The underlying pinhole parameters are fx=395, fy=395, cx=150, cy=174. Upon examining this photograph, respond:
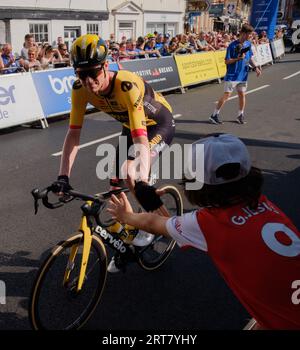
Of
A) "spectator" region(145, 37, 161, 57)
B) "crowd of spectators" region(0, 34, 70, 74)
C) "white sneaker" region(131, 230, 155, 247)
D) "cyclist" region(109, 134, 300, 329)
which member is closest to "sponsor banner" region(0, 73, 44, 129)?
"crowd of spectators" region(0, 34, 70, 74)

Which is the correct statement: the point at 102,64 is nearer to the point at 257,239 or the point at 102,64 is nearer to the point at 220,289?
the point at 257,239

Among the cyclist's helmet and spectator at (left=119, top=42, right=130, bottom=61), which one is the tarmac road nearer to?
the cyclist's helmet

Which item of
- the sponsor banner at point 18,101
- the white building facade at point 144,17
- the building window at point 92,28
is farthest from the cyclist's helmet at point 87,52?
the white building facade at point 144,17

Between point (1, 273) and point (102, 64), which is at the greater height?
point (102, 64)

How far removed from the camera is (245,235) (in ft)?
5.90

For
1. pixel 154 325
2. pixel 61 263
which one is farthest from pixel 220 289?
pixel 61 263

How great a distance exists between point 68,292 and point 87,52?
6.27 feet

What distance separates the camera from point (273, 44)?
27297mm

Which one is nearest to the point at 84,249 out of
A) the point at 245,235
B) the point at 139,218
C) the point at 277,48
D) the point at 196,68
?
the point at 139,218

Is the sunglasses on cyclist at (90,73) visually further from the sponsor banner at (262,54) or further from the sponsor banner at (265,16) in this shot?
the sponsor banner at (265,16)

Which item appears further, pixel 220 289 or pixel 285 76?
pixel 285 76

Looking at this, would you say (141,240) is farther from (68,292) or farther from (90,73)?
(90,73)
